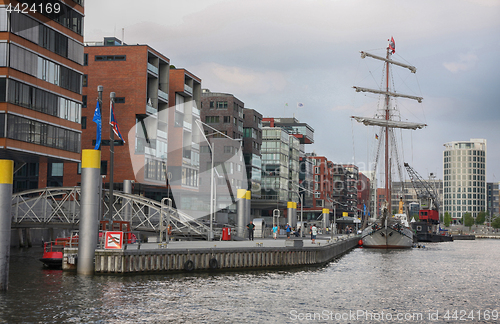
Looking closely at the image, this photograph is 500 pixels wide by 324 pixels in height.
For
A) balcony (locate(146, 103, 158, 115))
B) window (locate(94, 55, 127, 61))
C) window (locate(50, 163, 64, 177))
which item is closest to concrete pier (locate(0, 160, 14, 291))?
balcony (locate(146, 103, 158, 115))

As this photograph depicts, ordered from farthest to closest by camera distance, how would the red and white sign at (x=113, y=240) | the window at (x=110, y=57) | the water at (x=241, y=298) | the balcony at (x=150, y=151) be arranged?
the balcony at (x=150, y=151) < the window at (x=110, y=57) < the red and white sign at (x=113, y=240) < the water at (x=241, y=298)

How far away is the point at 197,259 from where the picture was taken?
126 ft

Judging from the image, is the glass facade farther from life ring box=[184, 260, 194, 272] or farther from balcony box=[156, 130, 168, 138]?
life ring box=[184, 260, 194, 272]

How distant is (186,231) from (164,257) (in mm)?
18645

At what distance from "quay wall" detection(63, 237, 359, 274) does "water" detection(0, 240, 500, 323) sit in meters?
0.87

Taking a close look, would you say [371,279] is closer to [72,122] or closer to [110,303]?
[110,303]

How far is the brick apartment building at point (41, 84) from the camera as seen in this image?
55.3 metres

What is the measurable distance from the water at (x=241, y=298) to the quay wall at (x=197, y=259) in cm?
87

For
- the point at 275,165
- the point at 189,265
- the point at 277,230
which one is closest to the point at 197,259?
the point at 189,265

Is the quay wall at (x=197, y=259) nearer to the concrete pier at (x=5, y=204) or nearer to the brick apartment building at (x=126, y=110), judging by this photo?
the concrete pier at (x=5, y=204)

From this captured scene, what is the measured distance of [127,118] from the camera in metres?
80.1

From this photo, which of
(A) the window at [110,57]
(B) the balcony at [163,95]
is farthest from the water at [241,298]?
(B) the balcony at [163,95]

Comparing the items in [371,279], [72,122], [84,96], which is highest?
[84,96]

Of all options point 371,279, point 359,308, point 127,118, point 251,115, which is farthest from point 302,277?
point 251,115
